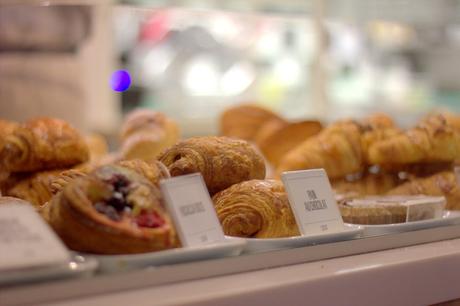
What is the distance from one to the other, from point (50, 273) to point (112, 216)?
0.40 ft

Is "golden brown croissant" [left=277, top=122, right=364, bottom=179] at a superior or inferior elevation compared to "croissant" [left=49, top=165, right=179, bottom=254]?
inferior

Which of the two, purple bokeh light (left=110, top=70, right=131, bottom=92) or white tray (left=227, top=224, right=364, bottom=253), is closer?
white tray (left=227, top=224, right=364, bottom=253)

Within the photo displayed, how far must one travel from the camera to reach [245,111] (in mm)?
2377

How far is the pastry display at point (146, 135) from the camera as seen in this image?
79.0 inches

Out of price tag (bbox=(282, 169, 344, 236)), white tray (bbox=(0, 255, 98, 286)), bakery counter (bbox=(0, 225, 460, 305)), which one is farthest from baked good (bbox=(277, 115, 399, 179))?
white tray (bbox=(0, 255, 98, 286))

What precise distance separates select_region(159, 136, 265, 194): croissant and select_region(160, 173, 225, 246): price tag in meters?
0.19

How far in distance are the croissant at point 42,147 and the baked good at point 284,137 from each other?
684mm

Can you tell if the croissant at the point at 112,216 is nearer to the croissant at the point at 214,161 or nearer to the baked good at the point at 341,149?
the croissant at the point at 214,161

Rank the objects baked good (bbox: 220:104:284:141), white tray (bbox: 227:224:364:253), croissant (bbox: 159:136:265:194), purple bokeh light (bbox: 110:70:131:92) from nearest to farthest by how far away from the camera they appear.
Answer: white tray (bbox: 227:224:364:253) → croissant (bbox: 159:136:265:194) → baked good (bbox: 220:104:284:141) → purple bokeh light (bbox: 110:70:131:92)

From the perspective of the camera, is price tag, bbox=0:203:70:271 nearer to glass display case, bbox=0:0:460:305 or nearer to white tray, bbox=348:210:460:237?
glass display case, bbox=0:0:460:305

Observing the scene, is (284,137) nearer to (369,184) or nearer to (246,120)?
(246,120)

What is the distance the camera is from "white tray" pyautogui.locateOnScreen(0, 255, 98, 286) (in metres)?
0.76

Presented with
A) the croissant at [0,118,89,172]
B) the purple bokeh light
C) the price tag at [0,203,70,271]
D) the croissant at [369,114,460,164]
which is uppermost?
the price tag at [0,203,70,271]

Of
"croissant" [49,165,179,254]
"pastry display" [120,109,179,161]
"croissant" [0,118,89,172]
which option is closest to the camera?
"croissant" [49,165,179,254]
